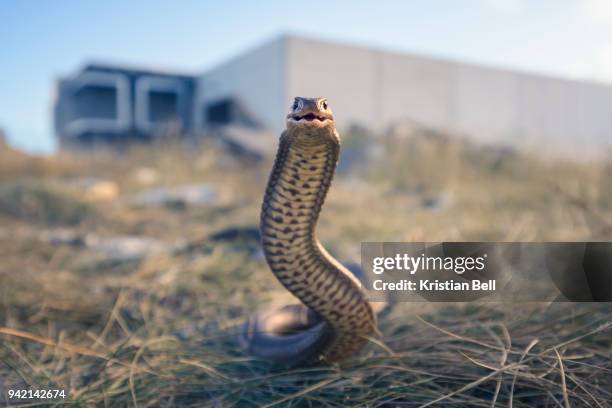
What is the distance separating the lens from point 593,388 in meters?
1.17

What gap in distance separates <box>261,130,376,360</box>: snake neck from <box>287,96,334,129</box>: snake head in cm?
4

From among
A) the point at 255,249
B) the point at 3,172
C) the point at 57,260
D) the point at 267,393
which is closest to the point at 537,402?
the point at 267,393

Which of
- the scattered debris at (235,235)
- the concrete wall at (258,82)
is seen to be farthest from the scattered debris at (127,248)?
the concrete wall at (258,82)

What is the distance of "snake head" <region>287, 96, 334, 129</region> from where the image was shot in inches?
40.0

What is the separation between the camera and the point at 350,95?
17.1 metres

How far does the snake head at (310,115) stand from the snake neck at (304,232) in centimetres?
4

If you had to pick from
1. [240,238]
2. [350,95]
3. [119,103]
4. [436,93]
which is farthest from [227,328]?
[119,103]

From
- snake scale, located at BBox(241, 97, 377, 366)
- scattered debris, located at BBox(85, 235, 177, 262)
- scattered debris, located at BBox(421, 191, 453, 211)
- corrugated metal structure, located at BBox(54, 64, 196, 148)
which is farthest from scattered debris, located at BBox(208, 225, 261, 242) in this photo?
corrugated metal structure, located at BBox(54, 64, 196, 148)

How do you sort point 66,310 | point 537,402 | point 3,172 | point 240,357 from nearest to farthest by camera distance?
point 537,402 → point 240,357 → point 66,310 → point 3,172

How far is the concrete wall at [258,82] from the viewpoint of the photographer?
1602 centimetres

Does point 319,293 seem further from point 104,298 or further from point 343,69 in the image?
point 343,69

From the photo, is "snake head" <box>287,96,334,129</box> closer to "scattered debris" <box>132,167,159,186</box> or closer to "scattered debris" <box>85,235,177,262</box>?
"scattered debris" <box>85,235,177,262</box>

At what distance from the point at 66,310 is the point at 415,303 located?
159 centimetres

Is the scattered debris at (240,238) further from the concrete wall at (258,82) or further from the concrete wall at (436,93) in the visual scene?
the concrete wall at (258,82)
